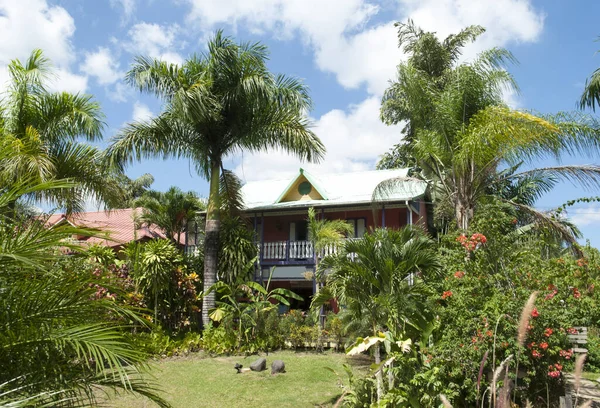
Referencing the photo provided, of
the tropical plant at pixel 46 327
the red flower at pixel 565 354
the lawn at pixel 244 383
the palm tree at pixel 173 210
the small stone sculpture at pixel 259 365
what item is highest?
the palm tree at pixel 173 210

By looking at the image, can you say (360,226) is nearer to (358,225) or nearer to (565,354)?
(358,225)

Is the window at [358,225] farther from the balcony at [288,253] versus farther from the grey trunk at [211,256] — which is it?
the grey trunk at [211,256]

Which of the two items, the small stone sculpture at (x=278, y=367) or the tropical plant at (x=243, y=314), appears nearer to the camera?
the small stone sculpture at (x=278, y=367)

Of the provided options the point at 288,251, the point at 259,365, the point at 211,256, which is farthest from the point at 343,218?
the point at 259,365

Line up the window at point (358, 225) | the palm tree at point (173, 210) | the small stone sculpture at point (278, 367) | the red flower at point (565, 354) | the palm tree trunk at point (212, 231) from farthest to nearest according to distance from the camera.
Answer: the palm tree at point (173, 210) → the window at point (358, 225) → the palm tree trunk at point (212, 231) → the small stone sculpture at point (278, 367) → the red flower at point (565, 354)

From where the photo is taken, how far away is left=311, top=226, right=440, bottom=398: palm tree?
28.9 feet

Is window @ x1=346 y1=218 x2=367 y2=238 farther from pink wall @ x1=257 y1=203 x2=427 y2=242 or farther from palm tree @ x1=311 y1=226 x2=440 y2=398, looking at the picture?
palm tree @ x1=311 y1=226 x2=440 y2=398

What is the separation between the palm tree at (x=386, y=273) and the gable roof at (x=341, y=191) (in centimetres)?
834

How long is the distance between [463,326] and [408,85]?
6992mm

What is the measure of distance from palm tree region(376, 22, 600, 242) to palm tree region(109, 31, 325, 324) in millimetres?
4559

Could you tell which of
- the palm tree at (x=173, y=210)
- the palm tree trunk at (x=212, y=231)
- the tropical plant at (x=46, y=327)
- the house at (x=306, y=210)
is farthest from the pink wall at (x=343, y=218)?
the tropical plant at (x=46, y=327)

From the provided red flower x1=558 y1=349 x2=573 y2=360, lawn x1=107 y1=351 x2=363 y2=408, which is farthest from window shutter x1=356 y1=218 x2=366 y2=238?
red flower x1=558 y1=349 x2=573 y2=360

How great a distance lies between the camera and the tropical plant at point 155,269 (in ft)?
49.1

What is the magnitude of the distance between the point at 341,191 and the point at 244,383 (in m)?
11.0
